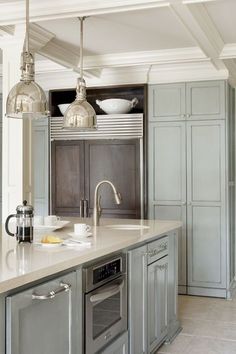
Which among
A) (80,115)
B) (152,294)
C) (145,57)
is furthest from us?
(145,57)

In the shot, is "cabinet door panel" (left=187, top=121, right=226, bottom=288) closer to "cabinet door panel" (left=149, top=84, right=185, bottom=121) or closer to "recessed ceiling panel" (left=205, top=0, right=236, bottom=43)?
"cabinet door panel" (left=149, top=84, right=185, bottom=121)

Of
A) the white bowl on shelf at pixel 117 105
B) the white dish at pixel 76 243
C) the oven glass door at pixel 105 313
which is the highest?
the white bowl on shelf at pixel 117 105

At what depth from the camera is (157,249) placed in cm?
349

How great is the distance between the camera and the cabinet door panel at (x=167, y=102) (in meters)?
5.36

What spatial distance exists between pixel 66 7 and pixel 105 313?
1.99m

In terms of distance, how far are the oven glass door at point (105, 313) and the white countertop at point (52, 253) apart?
0.67ft

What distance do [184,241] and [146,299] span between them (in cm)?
220

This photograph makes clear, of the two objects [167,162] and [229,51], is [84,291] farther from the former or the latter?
[167,162]

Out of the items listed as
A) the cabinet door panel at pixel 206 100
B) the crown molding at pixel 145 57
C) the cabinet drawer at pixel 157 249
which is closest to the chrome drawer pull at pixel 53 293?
the cabinet drawer at pixel 157 249

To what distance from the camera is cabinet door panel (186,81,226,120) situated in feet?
17.1

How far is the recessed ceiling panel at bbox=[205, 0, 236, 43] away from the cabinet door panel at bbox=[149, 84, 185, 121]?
1.12 meters

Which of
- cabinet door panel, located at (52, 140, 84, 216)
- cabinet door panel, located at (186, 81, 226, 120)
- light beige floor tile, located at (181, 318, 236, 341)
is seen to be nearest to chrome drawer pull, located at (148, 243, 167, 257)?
light beige floor tile, located at (181, 318, 236, 341)

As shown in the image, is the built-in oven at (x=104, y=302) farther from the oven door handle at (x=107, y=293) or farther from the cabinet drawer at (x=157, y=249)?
the cabinet drawer at (x=157, y=249)

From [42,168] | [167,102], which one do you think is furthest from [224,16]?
[42,168]
